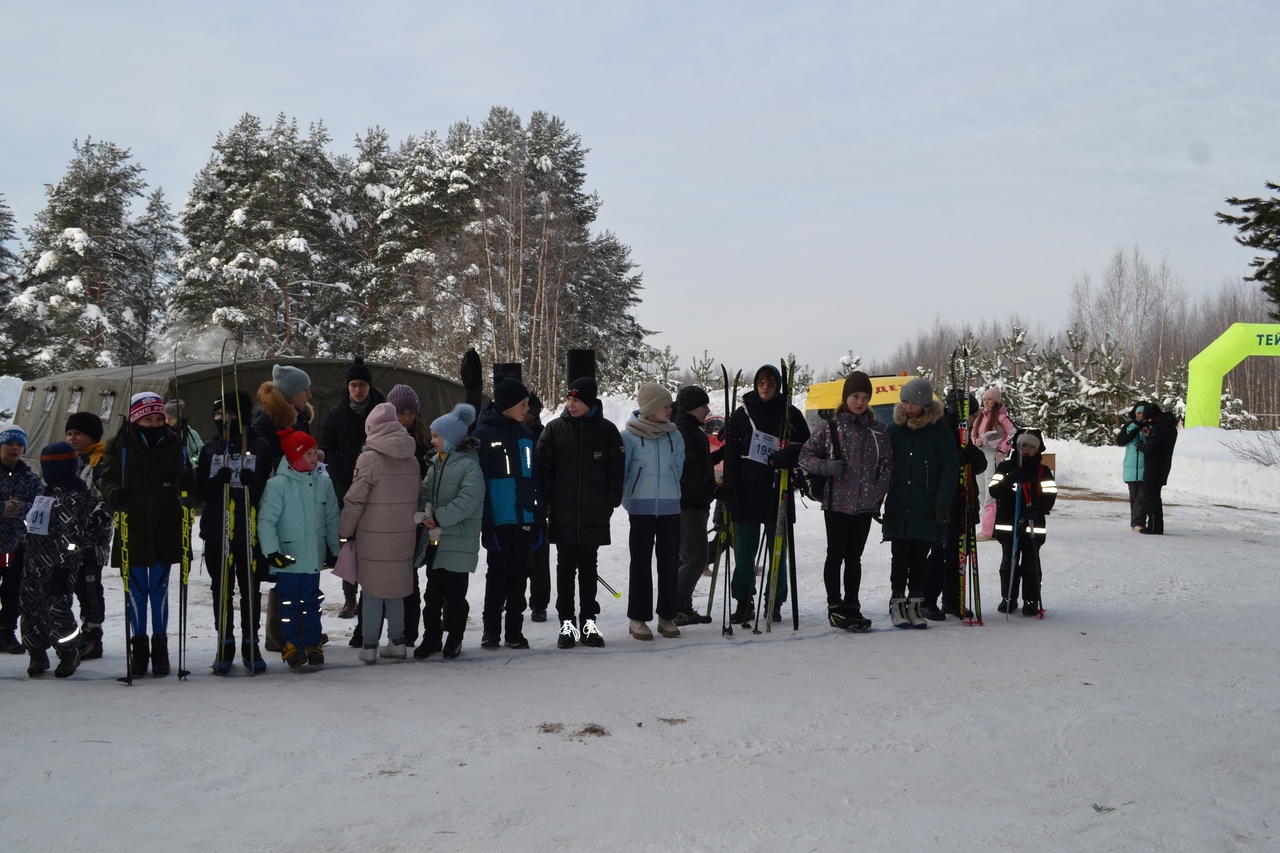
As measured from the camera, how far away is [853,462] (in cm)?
702

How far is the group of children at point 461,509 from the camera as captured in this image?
227 inches

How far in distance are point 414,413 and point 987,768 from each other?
458 centimetres

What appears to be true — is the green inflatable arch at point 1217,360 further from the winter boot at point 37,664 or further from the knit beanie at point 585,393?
the winter boot at point 37,664

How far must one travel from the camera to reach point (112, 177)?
43.6 metres

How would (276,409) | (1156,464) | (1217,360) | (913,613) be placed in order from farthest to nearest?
(1217,360), (1156,464), (913,613), (276,409)

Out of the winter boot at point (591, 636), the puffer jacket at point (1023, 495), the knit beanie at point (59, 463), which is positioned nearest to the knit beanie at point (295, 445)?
the knit beanie at point (59, 463)

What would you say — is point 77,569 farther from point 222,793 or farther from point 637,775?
point 637,775

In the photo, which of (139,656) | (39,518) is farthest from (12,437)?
(139,656)

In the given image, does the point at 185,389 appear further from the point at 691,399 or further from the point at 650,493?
the point at 650,493

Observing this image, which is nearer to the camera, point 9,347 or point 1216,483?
point 1216,483

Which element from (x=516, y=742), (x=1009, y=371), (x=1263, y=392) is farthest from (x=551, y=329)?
(x=1263, y=392)

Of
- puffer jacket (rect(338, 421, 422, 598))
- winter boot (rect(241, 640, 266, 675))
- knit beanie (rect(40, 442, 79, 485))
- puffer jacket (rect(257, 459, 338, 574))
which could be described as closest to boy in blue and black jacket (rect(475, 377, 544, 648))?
puffer jacket (rect(338, 421, 422, 598))

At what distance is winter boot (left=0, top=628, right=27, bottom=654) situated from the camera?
21.5ft

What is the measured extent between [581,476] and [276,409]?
79.6 inches
